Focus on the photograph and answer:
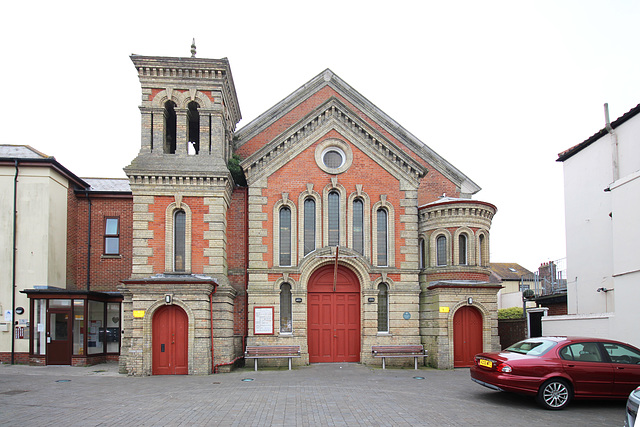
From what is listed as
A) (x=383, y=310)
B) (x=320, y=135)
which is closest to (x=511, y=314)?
(x=383, y=310)

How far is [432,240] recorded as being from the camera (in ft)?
72.5

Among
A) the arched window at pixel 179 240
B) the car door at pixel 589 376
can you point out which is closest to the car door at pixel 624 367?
the car door at pixel 589 376

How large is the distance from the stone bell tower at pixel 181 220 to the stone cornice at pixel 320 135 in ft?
5.04

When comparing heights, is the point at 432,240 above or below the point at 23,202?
below

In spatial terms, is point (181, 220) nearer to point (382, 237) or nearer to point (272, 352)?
point (272, 352)

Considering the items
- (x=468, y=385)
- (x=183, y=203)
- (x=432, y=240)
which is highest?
(x=183, y=203)

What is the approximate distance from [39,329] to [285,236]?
10.7 meters

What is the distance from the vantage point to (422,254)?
22906 millimetres

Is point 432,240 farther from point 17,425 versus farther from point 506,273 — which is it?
point 506,273

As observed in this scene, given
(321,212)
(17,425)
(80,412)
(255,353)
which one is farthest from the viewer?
(321,212)

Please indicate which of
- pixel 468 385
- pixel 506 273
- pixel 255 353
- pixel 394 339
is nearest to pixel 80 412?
pixel 255 353

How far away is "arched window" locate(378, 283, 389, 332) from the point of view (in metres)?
21.5

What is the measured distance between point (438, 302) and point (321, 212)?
18.8 ft

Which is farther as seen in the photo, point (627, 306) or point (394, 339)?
point (394, 339)
